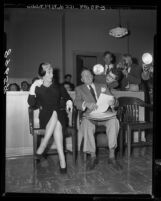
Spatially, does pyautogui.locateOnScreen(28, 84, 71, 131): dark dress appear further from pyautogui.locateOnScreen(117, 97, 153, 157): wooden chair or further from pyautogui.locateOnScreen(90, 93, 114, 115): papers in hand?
pyautogui.locateOnScreen(117, 97, 153, 157): wooden chair

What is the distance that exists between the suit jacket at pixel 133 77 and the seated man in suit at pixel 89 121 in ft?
1.66

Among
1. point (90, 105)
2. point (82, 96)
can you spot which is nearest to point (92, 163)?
point (90, 105)

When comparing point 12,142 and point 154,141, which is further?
point 12,142

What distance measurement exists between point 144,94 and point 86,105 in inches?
46.3

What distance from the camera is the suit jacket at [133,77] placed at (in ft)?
13.3

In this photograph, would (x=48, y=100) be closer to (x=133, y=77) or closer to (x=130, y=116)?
(x=130, y=116)

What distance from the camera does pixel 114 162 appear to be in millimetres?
3648

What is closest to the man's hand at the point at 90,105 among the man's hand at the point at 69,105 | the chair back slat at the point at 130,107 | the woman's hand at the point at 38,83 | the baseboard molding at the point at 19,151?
the man's hand at the point at 69,105

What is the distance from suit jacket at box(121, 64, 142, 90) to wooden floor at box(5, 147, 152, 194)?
1091mm

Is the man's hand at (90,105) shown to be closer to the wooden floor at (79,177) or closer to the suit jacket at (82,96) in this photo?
the suit jacket at (82,96)

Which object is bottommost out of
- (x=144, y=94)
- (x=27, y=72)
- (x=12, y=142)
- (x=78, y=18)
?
(x=12, y=142)
